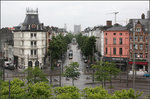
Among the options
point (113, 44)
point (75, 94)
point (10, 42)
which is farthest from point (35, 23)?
point (75, 94)

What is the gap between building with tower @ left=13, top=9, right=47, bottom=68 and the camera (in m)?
54.7

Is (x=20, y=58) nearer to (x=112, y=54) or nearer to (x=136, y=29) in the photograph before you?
(x=112, y=54)

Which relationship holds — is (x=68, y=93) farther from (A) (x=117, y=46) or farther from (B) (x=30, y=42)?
(B) (x=30, y=42)

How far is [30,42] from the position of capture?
54906 mm

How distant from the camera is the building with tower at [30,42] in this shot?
54.7 meters

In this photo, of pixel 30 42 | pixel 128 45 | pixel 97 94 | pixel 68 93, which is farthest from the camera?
pixel 30 42

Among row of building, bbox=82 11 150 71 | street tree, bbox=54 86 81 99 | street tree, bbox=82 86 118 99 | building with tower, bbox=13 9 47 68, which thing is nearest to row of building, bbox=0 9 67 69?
building with tower, bbox=13 9 47 68

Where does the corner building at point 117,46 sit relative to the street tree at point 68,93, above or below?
above

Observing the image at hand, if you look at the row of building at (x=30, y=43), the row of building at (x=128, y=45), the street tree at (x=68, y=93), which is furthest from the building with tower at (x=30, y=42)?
the street tree at (x=68, y=93)

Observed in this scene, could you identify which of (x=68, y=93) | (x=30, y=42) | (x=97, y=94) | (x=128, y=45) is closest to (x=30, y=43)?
(x=30, y=42)

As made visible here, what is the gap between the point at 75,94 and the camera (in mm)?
18828

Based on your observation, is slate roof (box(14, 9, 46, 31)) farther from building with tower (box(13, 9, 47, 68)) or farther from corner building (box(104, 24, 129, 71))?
corner building (box(104, 24, 129, 71))

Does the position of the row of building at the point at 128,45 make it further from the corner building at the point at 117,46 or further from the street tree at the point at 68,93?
the street tree at the point at 68,93

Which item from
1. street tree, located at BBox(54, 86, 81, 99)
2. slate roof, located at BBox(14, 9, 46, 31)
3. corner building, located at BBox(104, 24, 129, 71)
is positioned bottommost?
street tree, located at BBox(54, 86, 81, 99)
